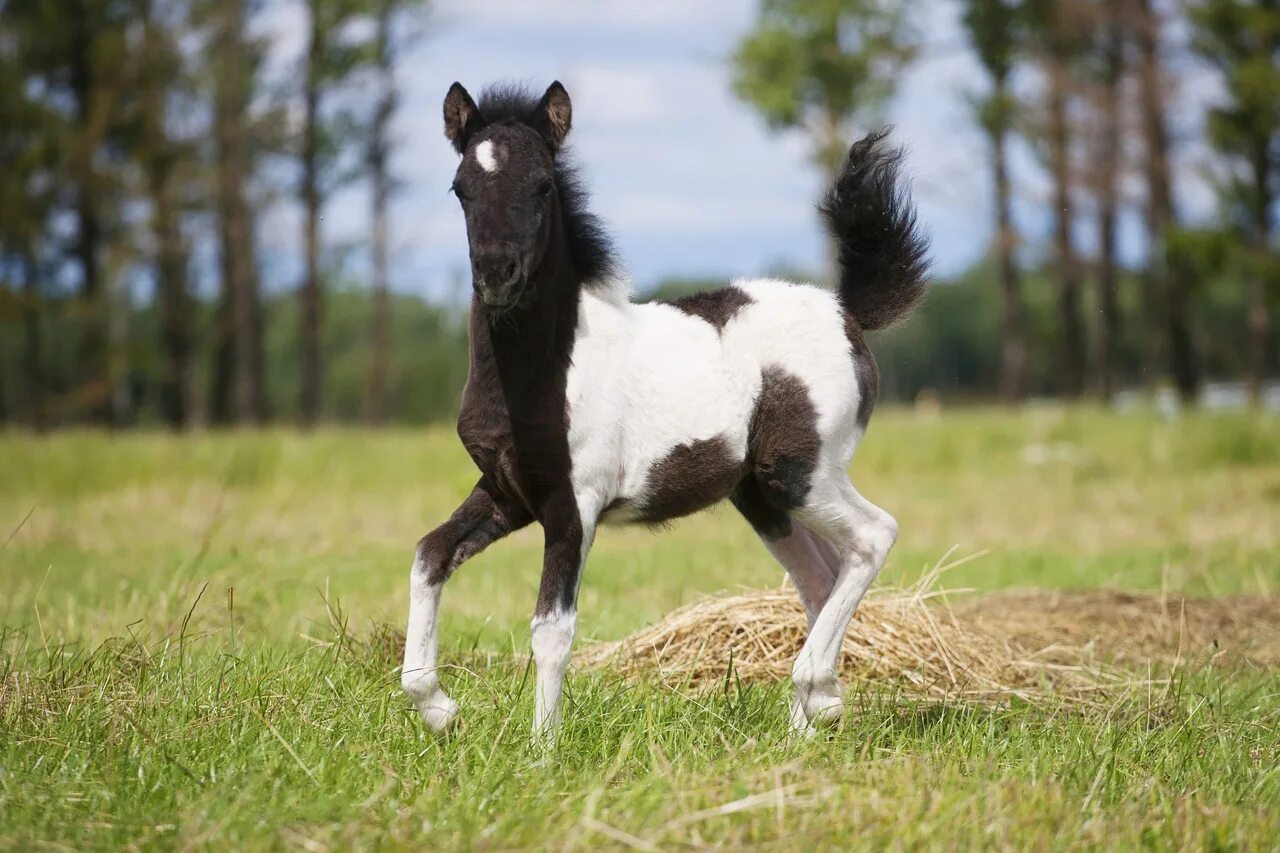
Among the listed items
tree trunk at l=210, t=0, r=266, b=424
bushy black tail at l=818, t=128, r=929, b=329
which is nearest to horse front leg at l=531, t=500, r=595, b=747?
bushy black tail at l=818, t=128, r=929, b=329

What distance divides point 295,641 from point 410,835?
9.57 feet

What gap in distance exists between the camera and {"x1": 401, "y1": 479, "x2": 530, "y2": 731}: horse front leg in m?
4.32

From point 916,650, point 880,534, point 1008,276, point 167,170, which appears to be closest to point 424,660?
point 880,534

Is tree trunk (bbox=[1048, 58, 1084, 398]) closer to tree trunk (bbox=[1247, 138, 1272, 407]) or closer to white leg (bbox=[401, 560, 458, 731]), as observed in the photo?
tree trunk (bbox=[1247, 138, 1272, 407])

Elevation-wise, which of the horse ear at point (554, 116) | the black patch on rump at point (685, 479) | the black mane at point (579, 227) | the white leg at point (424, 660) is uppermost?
the horse ear at point (554, 116)

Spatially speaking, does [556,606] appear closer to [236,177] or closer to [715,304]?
[715,304]

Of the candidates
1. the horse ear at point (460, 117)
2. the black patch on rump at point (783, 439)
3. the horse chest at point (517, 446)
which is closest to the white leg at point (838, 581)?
the black patch on rump at point (783, 439)

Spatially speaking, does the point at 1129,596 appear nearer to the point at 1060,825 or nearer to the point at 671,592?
the point at 671,592

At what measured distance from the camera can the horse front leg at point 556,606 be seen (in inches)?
169

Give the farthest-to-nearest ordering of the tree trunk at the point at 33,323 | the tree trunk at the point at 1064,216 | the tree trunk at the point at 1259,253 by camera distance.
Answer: the tree trunk at the point at 1064,216, the tree trunk at the point at 33,323, the tree trunk at the point at 1259,253

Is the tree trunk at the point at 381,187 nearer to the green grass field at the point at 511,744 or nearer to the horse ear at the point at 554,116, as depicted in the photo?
the green grass field at the point at 511,744

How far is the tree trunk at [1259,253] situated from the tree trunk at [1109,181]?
3014 millimetres

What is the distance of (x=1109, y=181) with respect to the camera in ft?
91.3

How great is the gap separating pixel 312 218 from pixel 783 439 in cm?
2423
